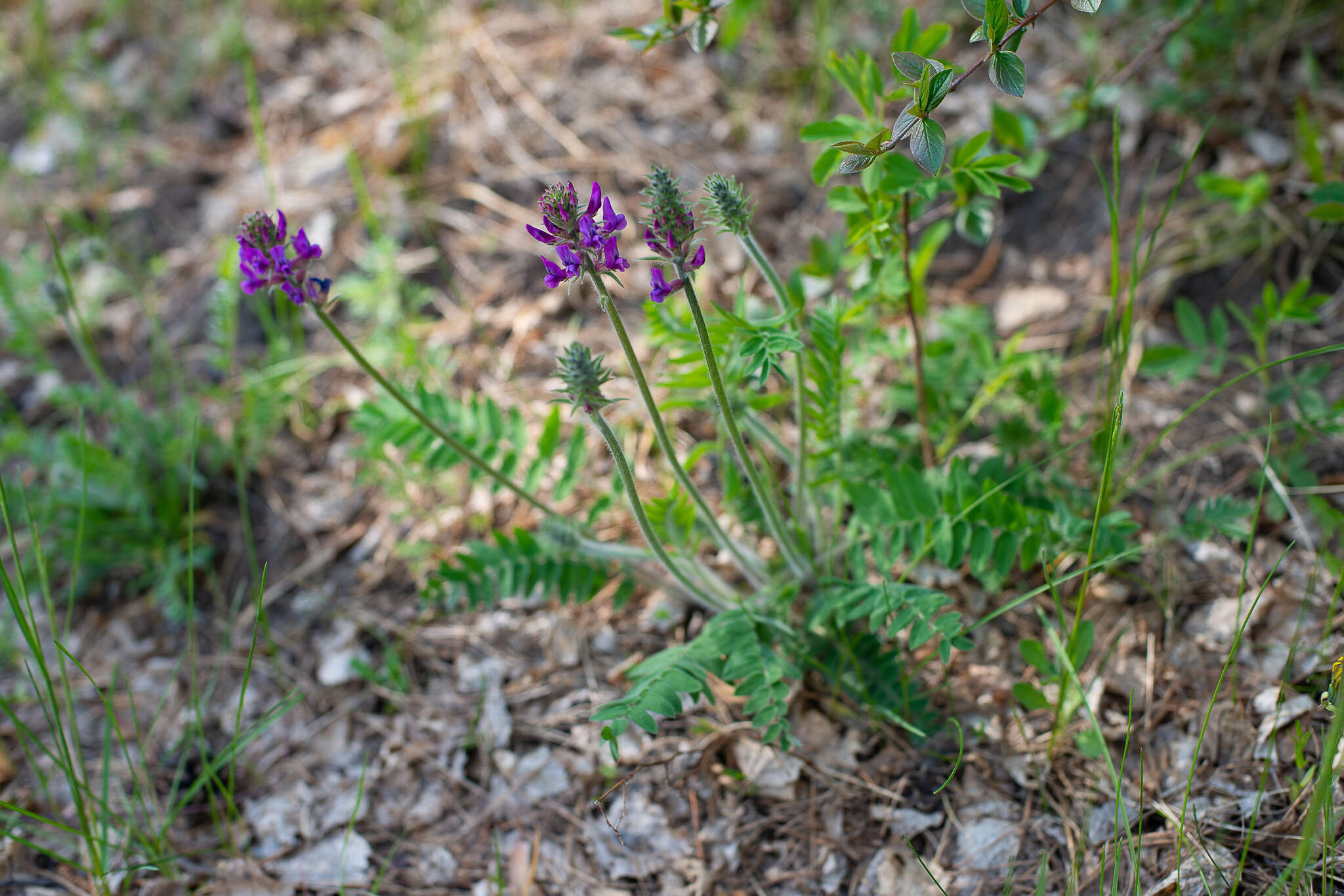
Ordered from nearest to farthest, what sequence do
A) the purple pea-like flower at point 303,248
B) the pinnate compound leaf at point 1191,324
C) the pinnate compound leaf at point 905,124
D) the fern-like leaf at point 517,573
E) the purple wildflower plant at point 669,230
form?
the purple wildflower plant at point 669,230
the pinnate compound leaf at point 905,124
the purple pea-like flower at point 303,248
the fern-like leaf at point 517,573
the pinnate compound leaf at point 1191,324

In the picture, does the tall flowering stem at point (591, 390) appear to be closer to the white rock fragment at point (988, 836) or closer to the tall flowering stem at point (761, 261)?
the tall flowering stem at point (761, 261)

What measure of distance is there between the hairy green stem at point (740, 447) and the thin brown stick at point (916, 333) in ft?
1.75

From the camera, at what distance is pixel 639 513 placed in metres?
1.85

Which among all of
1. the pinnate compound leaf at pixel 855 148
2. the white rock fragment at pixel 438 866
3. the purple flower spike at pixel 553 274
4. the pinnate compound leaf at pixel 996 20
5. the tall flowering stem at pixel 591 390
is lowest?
the white rock fragment at pixel 438 866

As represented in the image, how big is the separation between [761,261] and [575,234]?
17.8 inches

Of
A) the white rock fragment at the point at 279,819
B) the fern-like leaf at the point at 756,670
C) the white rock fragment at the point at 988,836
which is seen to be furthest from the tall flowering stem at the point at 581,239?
the white rock fragment at the point at 279,819

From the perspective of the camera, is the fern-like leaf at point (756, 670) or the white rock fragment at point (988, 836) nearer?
the fern-like leaf at point (756, 670)

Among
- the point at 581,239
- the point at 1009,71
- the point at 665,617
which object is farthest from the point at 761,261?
the point at 665,617

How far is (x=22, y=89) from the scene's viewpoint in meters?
4.96

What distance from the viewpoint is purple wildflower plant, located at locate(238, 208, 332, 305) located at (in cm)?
173

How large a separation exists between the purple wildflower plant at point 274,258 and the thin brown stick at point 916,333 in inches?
53.1

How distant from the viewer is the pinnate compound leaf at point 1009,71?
64.2 inches

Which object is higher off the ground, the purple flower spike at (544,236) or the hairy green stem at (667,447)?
the purple flower spike at (544,236)

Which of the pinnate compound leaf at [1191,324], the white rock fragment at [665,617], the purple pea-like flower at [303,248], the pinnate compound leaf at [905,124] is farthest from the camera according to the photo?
the white rock fragment at [665,617]
